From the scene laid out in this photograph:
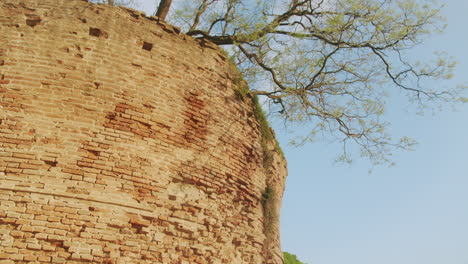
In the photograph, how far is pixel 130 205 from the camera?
4512mm

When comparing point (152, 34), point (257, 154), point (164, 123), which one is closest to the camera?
point (164, 123)

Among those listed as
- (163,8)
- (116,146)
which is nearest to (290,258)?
(163,8)

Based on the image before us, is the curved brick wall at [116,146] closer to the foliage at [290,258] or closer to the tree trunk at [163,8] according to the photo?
the tree trunk at [163,8]

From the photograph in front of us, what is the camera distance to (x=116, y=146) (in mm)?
4703

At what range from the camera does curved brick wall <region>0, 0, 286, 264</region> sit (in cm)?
423

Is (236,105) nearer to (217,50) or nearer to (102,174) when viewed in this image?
(217,50)

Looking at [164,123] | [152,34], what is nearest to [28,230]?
[164,123]

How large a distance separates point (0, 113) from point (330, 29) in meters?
5.08

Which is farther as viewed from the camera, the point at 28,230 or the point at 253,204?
A: the point at 253,204

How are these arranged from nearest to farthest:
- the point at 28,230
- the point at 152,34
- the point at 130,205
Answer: the point at 28,230 < the point at 130,205 < the point at 152,34

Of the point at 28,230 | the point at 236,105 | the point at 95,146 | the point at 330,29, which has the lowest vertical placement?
the point at 28,230

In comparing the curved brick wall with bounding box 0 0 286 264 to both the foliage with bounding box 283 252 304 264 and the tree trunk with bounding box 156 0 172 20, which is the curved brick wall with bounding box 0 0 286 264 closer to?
the tree trunk with bounding box 156 0 172 20

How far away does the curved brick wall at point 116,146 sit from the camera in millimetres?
4234

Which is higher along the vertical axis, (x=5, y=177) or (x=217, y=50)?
(x=217, y=50)
